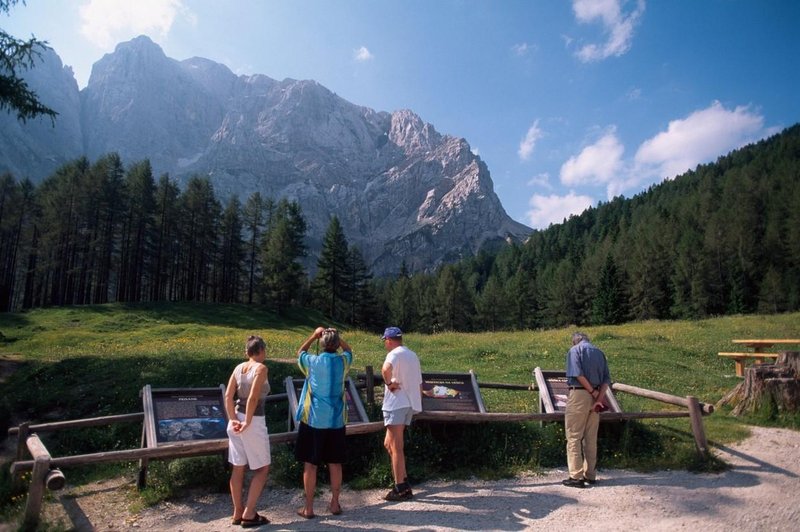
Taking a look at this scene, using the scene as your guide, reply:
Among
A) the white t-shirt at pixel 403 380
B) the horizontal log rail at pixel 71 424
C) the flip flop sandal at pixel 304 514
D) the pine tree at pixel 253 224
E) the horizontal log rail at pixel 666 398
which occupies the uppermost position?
the pine tree at pixel 253 224

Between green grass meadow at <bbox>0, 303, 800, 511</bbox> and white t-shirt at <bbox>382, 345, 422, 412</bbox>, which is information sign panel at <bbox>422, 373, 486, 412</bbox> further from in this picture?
white t-shirt at <bbox>382, 345, 422, 412</bbox>

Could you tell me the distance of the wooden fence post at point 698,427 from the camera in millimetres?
8922

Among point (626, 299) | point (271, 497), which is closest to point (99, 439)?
point (271, 497)

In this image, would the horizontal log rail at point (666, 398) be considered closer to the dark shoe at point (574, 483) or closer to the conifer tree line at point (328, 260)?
the dark shoe at point (574, 483)

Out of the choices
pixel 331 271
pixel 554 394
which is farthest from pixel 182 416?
pixel 331 271

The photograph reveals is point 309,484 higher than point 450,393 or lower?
lower

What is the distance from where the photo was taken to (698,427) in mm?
8984

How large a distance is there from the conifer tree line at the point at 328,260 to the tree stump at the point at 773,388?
51.4 m

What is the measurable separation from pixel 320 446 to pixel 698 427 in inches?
270

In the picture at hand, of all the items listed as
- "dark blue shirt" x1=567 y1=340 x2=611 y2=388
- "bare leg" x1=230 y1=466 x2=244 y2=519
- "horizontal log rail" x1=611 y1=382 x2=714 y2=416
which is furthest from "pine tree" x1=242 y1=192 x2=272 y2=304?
"dark blue shirt" x1=567 y1=340 x2=611 y2=388

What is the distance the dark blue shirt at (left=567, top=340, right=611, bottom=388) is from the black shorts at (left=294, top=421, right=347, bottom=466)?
404 cm

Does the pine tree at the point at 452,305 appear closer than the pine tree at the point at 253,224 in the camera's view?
No

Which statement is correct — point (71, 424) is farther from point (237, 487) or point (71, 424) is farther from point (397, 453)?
point (397, 453)

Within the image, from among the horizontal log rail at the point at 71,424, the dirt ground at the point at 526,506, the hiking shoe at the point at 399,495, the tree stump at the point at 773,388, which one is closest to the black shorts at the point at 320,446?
the dirt ground at the point at 526,506
